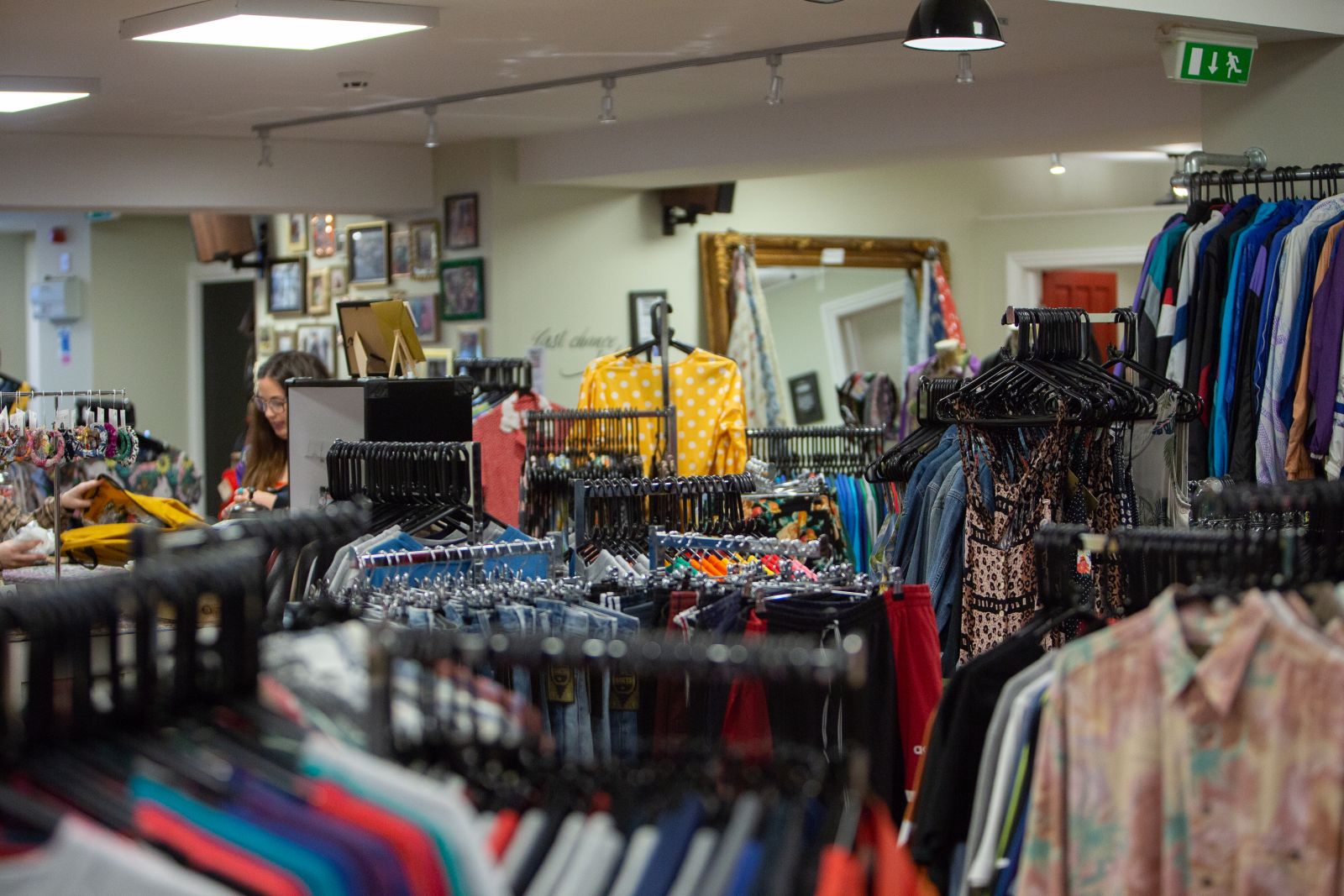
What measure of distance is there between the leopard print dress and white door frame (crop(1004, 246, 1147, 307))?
6739mm

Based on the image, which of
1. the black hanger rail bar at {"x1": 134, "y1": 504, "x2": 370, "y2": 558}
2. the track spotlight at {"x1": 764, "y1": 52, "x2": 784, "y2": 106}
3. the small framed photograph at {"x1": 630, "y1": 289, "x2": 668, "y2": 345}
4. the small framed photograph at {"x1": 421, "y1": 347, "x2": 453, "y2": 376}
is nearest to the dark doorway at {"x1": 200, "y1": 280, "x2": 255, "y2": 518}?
the small framed photograph at {"x1": 421, "y1": 347, "x2": 453, "y2": 376}

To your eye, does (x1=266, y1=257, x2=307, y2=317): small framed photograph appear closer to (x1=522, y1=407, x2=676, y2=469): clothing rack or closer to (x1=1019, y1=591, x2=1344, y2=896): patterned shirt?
(x1=522, y1=407, x2=676, y2=469): clothing rack

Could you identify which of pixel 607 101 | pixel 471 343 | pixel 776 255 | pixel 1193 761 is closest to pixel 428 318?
pixel 471 343

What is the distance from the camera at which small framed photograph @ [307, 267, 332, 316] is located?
31.4 feet

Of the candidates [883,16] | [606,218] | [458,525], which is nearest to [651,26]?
[883,16]

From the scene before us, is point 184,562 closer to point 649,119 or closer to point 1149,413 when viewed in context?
point 1149,413

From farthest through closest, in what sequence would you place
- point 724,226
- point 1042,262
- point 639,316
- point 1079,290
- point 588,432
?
point 1079,290 → point 1042,262 → point 724,226 → point 639,316 → point 588,432

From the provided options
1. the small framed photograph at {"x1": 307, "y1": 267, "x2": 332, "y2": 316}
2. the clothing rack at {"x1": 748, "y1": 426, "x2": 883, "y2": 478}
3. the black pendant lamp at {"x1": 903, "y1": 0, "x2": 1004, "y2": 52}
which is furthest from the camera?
the small framed photograph at {"x1": 307, "y1": 267, "x2": 332, "y2": 316}

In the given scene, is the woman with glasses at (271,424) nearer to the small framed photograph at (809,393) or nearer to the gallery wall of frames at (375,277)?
the gallery wall of frames at (375,277)

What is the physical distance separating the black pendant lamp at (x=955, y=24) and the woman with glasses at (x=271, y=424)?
8.12 ft

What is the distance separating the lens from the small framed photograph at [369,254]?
898 cm

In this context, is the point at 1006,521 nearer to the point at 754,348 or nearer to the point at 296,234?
the point at 754,348

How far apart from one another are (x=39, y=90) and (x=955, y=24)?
3.94 m

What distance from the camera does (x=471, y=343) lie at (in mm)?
8344
